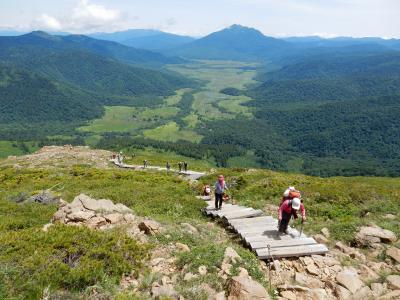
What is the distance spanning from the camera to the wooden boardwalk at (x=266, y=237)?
15711 mm

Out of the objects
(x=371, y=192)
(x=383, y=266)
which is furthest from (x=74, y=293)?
(x=371, y=192)

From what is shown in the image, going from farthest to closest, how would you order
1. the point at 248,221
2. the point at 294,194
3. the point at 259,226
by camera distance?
the point at 248,221, the point at 259,226, the point at 294,194

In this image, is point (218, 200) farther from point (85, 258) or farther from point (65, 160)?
point (65, 160)

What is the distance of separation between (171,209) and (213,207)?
2.75 m

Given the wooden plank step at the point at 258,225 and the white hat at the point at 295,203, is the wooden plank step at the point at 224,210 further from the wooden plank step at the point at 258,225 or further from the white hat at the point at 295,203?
the white hat at the point at 295,203

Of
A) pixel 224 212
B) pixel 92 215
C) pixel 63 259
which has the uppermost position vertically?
pixel 63 259

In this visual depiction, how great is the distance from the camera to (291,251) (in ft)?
51.5

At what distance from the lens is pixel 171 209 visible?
24.8 m

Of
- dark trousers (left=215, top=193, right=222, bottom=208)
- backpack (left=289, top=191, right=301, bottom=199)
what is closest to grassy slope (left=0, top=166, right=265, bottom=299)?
dark trousers (left=215, top=193, right=222, bottom=208)

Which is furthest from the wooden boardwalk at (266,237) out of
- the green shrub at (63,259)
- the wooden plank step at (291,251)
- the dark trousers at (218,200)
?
the green shrub at (63,259)

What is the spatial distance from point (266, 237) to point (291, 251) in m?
1.78

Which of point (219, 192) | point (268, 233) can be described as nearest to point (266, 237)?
point (268, 233)

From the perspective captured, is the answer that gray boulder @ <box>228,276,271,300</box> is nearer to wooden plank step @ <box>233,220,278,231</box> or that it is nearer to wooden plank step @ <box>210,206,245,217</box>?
wooden plank step @ <box>233,220,278,231</box>

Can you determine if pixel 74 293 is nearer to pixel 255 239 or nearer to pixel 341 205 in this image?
pixel 255 239
